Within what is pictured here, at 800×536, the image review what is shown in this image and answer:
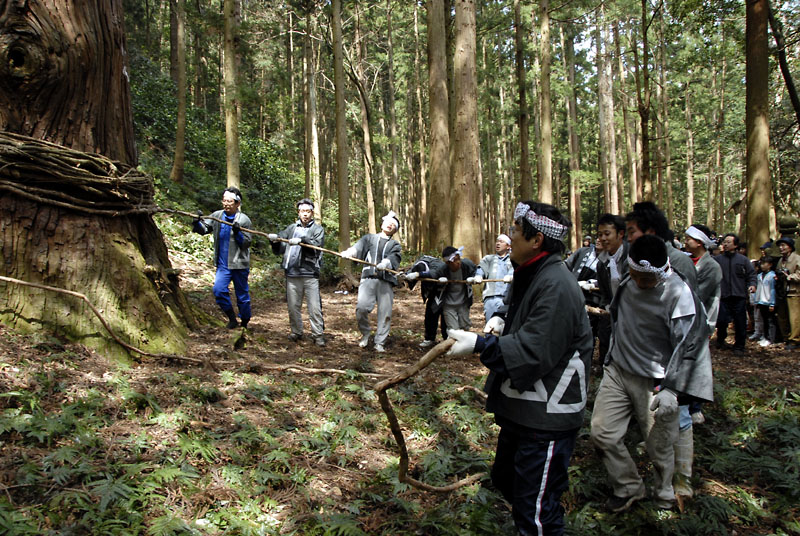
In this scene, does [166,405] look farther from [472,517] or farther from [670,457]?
[670,457]

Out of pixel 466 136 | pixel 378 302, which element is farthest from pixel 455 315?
pixel 466 136

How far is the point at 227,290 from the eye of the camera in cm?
731

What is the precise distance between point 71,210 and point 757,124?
12.8 m

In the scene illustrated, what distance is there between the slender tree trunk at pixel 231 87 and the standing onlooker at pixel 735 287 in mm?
10757

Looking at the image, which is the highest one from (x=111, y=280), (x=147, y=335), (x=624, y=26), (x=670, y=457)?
(x=624, y=26)

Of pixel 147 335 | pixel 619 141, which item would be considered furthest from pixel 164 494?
pixel 619 141

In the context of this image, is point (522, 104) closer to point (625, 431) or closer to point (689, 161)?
point (625, 431)

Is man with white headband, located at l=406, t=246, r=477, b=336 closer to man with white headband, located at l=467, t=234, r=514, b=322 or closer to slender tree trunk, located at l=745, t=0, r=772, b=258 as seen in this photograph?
man with white headband, located at l=467, t=234, r=514, b=322

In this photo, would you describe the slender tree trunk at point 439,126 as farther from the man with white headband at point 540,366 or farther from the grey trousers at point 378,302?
the man with white headband at point 540,366

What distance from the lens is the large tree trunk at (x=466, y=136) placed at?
38.6 feet

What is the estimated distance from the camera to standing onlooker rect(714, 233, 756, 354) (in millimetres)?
9039

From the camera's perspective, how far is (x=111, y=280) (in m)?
4.75

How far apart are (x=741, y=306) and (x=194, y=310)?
9.52 metres

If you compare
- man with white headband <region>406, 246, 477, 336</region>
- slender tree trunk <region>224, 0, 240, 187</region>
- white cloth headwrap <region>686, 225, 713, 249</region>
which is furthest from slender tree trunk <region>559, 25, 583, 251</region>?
white cloth headwrap <region>686, 225, 713, 249</region>
